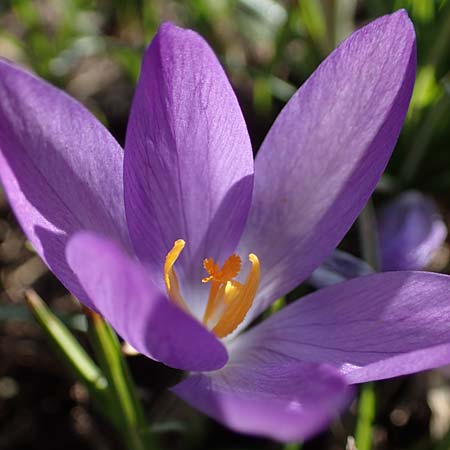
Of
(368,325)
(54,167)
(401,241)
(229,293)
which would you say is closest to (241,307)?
(229,293)

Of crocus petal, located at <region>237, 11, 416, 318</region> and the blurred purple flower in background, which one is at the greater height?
crocus petal, located at <region>237, 11, 416, 318</region>

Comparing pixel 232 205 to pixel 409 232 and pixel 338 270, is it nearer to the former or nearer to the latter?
pixel 338 270

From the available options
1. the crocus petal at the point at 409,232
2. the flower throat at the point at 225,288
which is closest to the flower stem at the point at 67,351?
the flower throat at the point at 225,288

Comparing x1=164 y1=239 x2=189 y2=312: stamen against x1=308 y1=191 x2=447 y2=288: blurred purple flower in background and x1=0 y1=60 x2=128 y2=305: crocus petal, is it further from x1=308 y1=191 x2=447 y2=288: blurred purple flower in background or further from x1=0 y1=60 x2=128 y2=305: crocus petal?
x1=308 y1=191 x2=447 y2=288: blurred purple flower in background

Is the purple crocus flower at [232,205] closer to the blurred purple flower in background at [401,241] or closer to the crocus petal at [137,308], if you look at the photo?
the crocus petal at [137,308]

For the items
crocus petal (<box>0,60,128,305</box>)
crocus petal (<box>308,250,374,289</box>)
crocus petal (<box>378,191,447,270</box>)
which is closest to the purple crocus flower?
crocus petal (<box>0,60,128,305</box>)
